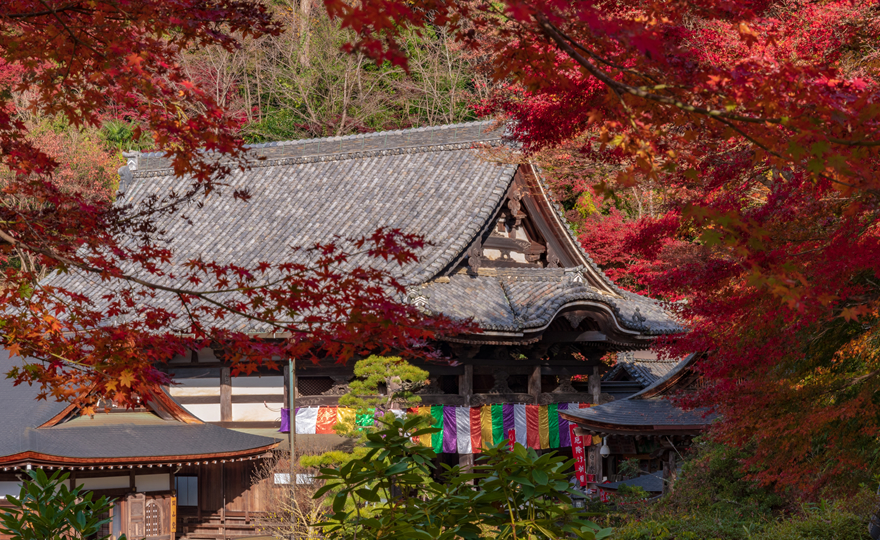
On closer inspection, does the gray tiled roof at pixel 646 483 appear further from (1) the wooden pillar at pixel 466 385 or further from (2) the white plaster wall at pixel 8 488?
(2) the white plaster wall at pixel 8 488

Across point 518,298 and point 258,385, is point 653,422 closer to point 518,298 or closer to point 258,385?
point 518,298

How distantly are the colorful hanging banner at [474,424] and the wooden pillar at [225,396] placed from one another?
125 centimetres

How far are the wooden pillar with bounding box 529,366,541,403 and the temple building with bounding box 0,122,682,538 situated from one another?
0.09 feet

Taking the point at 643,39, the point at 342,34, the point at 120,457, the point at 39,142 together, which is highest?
the point at 342,34

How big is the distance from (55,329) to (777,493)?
7.96 metres

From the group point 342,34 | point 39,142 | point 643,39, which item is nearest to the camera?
point 643,39

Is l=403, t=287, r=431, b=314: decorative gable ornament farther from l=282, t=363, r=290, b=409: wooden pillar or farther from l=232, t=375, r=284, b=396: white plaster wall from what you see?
l=232, t=375, r=284, b=396: white plaster wall

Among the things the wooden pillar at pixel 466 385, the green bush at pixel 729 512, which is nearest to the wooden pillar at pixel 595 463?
the wooden pillar at pixel 466 385

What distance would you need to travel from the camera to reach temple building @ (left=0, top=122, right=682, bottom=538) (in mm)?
13852

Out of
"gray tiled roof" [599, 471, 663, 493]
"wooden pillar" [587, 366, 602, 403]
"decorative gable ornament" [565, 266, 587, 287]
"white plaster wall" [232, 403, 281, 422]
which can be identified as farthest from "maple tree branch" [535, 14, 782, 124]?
"wooden pillar" [587, 366, 602, 403]

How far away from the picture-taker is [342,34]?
28.7 meters

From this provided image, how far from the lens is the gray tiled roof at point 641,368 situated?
62.0 ft

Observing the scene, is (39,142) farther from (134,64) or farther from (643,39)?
(643,39)

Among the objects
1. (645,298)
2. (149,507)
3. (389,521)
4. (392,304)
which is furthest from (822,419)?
(645,298)
